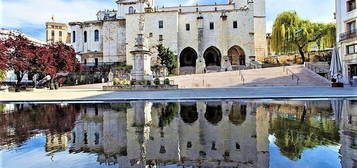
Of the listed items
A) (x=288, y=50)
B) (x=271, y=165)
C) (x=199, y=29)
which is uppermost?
(x=199, y=29)

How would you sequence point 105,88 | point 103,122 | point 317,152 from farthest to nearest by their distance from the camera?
point 105,88, point 103,122, point 317,152

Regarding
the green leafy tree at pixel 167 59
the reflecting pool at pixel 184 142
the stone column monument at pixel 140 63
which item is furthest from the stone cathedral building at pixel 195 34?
the reflecting pool at pixel 184 142

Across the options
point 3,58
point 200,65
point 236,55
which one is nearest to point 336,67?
point 200,65

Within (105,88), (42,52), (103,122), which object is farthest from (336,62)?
(42,52)

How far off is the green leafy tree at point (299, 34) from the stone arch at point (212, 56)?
11233 mm

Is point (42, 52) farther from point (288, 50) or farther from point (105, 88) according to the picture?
point (288, 50)

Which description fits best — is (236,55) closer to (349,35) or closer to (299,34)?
(299,34)

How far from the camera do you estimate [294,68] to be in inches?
1366

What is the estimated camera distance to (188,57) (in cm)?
5481

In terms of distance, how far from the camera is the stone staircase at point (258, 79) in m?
28.8

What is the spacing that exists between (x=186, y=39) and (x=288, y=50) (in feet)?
60.6

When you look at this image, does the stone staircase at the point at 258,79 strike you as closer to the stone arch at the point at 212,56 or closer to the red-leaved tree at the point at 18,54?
the red-leaved tree at the point at 18,54

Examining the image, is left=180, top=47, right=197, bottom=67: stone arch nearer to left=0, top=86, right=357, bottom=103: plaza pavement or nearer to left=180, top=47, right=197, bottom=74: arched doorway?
left=180, top=47, right=197, bottom=74: arched doorway

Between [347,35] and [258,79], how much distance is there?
13548mm
